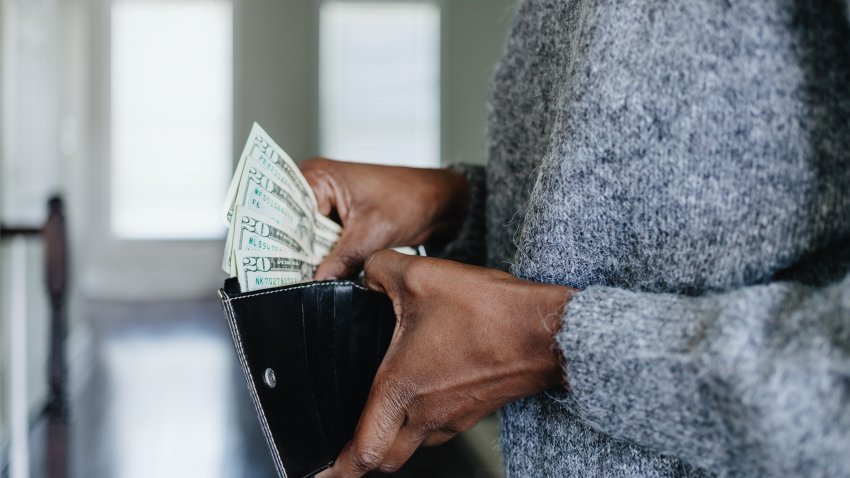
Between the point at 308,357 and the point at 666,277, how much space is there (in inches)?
11.6

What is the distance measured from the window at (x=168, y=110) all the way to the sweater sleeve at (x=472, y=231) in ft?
18.2

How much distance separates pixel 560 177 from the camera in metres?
0.56

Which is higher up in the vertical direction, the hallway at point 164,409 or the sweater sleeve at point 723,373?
the sweater sleeve at point 723,373

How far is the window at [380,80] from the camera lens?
6293 mm

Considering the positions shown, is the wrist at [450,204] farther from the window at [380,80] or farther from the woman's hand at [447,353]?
the window at [380,80]

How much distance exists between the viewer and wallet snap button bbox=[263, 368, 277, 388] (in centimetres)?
61

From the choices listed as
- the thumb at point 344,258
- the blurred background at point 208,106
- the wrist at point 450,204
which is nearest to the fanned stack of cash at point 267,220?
the thumb at point 344,258

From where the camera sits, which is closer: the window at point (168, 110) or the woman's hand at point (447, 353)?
the woman's hand at point (447, 353)

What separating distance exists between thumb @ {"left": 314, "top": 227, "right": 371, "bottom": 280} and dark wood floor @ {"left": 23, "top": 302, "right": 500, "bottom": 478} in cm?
187

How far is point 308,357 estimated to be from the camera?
647mm

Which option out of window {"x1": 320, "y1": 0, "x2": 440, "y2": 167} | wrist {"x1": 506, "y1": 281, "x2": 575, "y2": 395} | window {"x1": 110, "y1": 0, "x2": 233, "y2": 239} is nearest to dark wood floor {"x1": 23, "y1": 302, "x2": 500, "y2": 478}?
window {"x1": 110, "y1": 0, "x2": 233, "y2": 239}

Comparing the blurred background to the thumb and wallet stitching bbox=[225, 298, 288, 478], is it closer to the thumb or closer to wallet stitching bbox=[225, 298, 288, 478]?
the thumb

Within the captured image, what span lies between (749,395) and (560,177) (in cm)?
21

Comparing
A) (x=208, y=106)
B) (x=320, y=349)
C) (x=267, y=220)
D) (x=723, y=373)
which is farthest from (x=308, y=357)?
(x=208, y=106)
